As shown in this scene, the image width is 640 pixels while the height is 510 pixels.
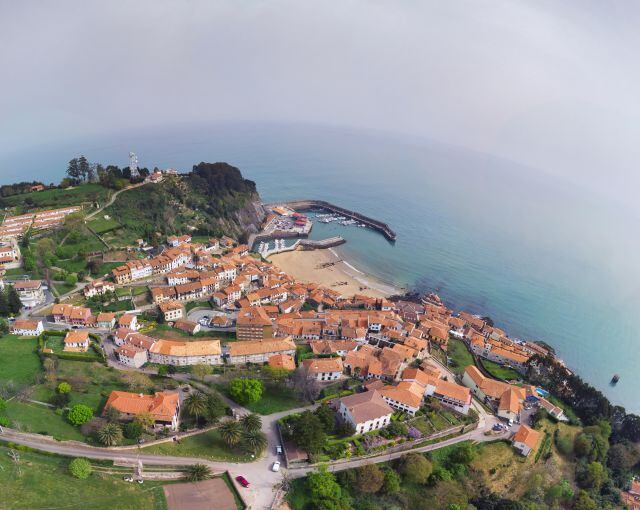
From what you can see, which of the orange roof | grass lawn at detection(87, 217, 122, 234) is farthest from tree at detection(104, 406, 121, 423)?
grass lawn at detection(87, 217, 122, 234)

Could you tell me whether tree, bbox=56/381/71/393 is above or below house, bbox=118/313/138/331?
below

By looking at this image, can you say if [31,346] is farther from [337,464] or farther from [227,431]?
[337,464]

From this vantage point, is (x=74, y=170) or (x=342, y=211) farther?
(x=342, y=211)

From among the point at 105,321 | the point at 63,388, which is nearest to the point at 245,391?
the point at 63,388

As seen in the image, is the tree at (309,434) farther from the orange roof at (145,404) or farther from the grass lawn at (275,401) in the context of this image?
the orange roof at (145,404)

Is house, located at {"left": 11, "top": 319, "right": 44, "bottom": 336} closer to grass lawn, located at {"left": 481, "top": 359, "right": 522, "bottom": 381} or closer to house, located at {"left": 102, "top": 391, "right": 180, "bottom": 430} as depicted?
house, located at {"left": 102, "top": 391, "right": 180, "bottom": 430}

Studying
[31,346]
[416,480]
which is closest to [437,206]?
[416,480]

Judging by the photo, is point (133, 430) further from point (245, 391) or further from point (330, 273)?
point (330, 273)
